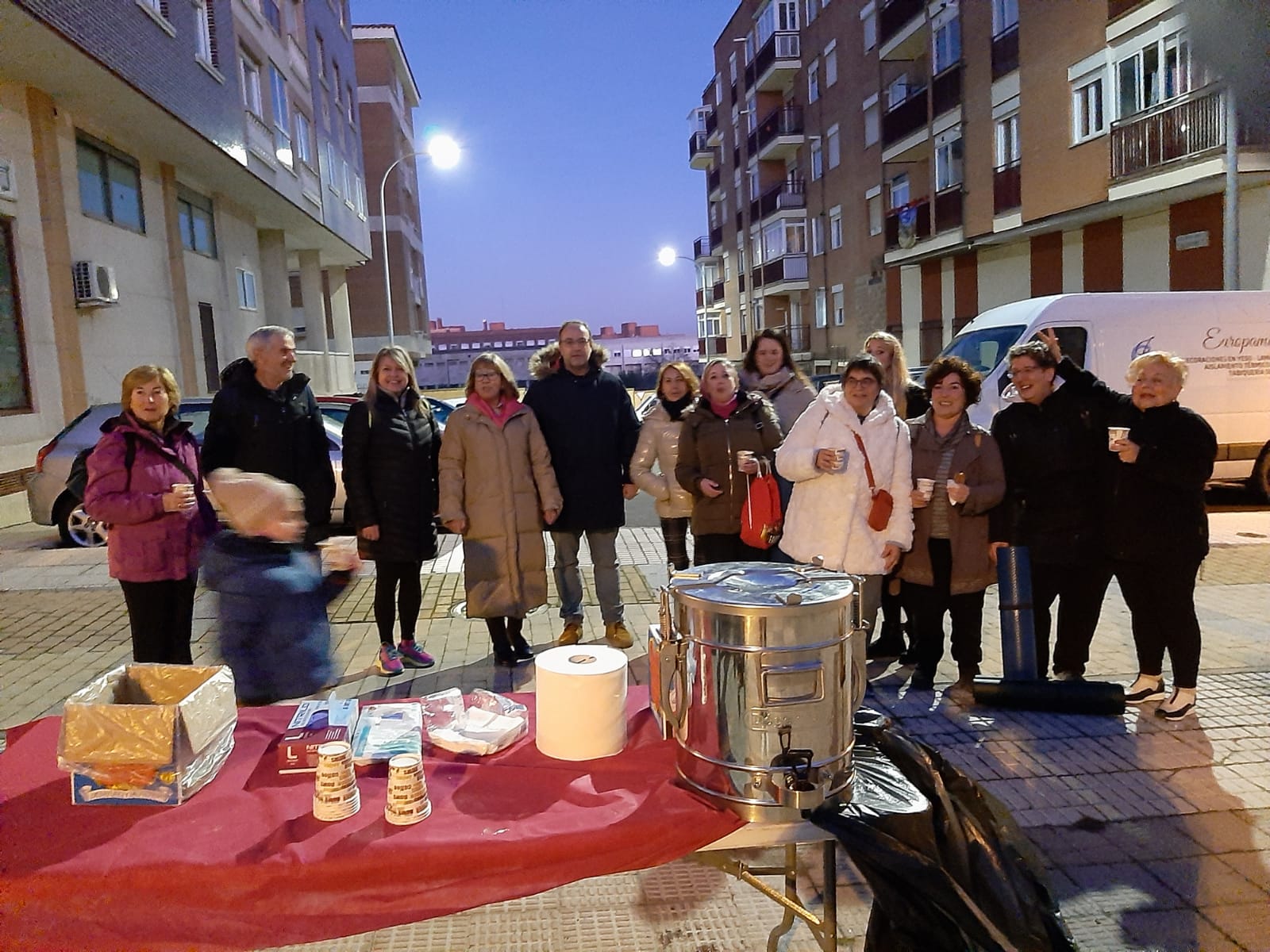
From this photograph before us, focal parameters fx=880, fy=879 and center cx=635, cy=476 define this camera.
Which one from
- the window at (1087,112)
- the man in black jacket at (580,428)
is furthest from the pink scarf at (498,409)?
the window at (1087,112)

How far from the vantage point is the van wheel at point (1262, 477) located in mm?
10961

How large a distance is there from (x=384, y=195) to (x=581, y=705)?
47.9 metres

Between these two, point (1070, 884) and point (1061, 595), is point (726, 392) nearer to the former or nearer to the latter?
point (1061, 595)

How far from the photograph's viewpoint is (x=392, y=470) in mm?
5078

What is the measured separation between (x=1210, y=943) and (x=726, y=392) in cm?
329

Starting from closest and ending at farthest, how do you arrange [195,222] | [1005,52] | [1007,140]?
[195,222], [1005,52], [1007,140]

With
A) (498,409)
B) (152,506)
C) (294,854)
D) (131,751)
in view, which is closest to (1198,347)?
(498,409)

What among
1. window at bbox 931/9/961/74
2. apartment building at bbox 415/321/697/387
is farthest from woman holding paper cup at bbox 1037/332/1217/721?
apartment building at bbox 415/321/697/387

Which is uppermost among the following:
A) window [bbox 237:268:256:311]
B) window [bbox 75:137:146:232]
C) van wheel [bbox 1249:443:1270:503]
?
window [bbox 75:137:146:232]

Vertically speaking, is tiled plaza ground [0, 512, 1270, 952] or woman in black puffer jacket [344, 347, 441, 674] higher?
woman in black puffer jacket [344, 347, 441, 674]

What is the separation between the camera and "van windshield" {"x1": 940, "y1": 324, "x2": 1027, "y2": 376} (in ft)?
36.6

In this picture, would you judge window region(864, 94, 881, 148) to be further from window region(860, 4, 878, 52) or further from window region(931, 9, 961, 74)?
window region(931, 9, 961, 74)

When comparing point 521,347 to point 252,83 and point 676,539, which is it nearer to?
point 252,83

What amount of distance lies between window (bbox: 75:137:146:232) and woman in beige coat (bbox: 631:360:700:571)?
38.9 ft
